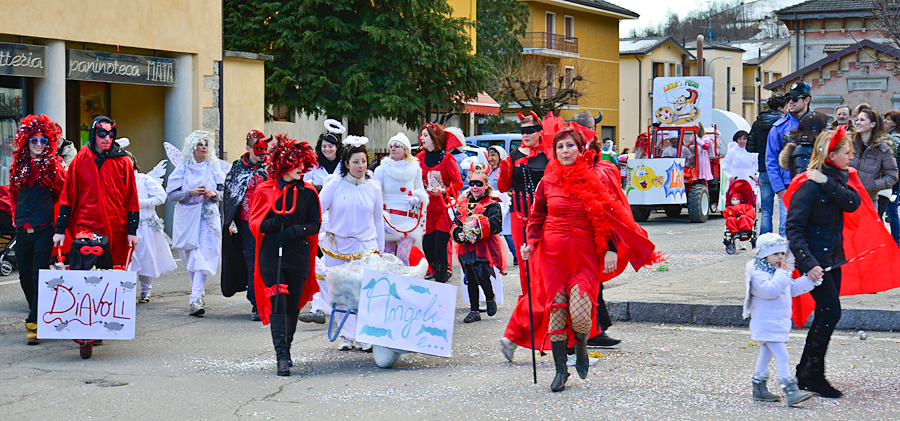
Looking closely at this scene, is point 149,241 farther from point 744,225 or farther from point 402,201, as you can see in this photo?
point 744,225

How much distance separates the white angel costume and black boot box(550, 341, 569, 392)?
5322mm

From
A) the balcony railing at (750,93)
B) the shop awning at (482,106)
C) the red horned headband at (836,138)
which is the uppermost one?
the balcony railing at (750,93)

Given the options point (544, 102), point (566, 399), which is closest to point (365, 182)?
point (566, 399)

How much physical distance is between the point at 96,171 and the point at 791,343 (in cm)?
534

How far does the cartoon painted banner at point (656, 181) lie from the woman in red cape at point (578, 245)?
13.3 metres

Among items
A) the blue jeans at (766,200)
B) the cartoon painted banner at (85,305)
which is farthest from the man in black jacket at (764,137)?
the cartoon painted banner at (85,305)

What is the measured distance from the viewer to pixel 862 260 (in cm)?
589

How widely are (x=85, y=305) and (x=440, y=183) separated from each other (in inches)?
168

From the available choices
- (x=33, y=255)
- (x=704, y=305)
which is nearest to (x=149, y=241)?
(x=33, y=255)

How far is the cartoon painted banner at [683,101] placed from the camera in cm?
2022

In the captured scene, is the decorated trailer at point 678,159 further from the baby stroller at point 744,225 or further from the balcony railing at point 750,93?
the balcony railing at point 750,93

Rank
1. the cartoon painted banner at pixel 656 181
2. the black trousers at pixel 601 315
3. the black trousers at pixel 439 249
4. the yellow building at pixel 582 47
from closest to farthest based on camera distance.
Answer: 1. the black trousers at pixel 601 315
2. the black trousers at pixel 439 249
3. the cartoon painted banner at pixel 656 181
4. the yellow building at pixel 582 47

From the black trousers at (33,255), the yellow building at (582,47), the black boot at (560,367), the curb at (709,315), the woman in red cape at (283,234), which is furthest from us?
the yellow building at (582,47)

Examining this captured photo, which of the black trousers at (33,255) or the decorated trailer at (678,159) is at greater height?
the decorated trailer at (678,159)
